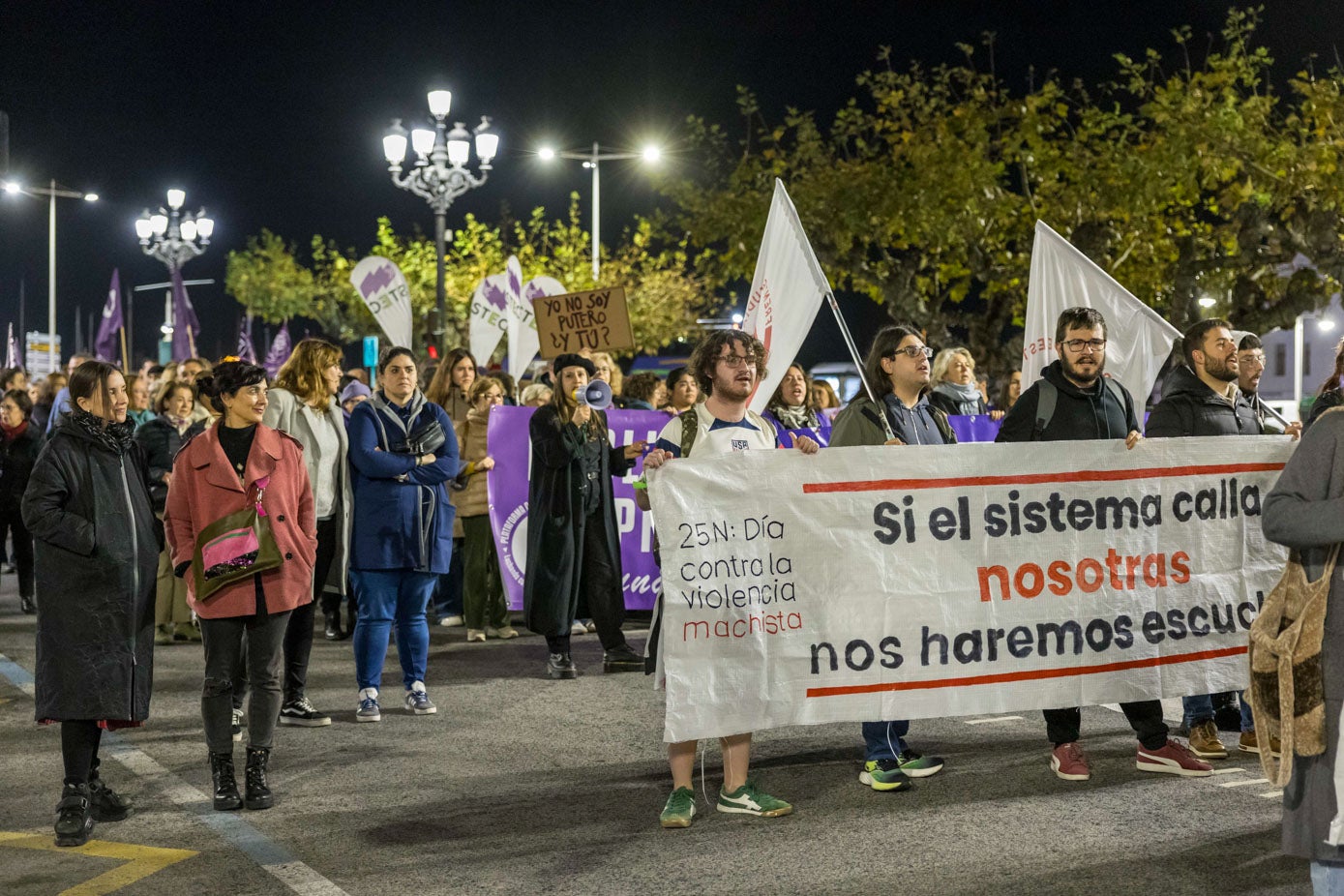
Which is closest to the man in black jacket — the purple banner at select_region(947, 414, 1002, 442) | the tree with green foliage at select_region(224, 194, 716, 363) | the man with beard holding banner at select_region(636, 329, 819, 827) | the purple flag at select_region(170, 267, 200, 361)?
the man with beard holding banner at select_region(636, 329, 819, 827)

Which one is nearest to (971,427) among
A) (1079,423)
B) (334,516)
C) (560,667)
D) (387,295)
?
(560,667)

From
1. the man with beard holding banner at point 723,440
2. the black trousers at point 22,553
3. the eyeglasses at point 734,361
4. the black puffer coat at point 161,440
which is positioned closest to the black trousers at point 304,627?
the black puffer coat at point 161,440

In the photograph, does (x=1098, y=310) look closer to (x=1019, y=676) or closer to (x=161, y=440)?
(x=1019, y=676)

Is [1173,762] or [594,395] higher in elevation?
[594,395]

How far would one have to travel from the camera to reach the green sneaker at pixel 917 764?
245 inches

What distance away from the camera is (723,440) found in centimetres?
577

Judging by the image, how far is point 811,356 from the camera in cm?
7075

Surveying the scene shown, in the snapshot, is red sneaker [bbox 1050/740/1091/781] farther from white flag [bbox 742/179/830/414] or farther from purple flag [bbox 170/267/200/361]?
purple flag [bbox 170/267/200/361]

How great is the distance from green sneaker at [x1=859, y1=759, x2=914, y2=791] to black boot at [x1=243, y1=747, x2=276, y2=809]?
2.50 metres

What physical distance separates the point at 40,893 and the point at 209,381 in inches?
87.3

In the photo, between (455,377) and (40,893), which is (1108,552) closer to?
(40,893)

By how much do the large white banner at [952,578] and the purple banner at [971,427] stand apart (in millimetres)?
4518

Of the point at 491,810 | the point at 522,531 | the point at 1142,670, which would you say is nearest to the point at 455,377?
the point at 522,531

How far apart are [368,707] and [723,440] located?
2.97 m
